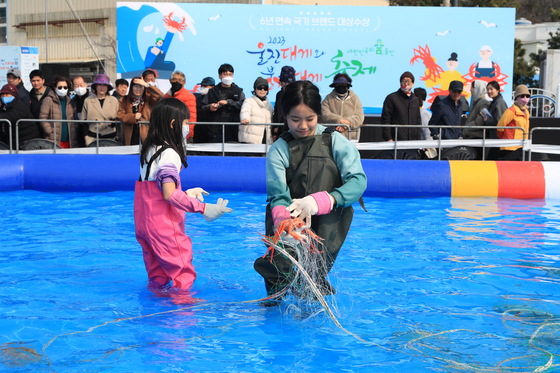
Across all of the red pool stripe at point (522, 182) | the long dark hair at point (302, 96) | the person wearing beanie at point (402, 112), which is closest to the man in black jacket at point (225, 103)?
the person wearing beanie at point (402, 112)

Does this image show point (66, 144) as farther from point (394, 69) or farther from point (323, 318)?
point (323, 318)

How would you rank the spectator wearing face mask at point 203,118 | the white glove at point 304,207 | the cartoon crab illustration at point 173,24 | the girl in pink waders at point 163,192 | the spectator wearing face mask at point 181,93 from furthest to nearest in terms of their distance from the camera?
the cartoon crab illustration at point 173,24, the spectator wearing face mask at point 203,118, the spectator wearing face mask at point 181,93, the girl in pink waders at point 163,192, the white glove at point 304,207

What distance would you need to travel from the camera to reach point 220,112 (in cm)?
996

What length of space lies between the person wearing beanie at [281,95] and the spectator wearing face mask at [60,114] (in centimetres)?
349

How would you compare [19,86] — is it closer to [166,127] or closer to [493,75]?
[166,127]

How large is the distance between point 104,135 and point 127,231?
3.82 metres

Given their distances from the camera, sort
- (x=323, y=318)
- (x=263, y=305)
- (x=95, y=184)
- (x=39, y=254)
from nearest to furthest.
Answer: (x=323, y=318)
(x=263, y=305)
(x=39, y=254)
(x=95, y=184)

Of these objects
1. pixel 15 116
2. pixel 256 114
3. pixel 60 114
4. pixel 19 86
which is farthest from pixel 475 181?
pixel 19 86

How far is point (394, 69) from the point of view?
501 inches

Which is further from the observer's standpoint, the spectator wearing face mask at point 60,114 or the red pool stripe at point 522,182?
the spectator wearing face mask at point 60,114

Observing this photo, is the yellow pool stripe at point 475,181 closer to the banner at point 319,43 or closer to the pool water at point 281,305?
the pool water at point 281,305

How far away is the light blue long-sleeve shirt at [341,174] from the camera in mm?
3383

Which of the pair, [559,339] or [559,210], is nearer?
[559,339]

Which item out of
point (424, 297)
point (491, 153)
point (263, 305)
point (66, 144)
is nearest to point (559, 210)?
point (491, 153)
